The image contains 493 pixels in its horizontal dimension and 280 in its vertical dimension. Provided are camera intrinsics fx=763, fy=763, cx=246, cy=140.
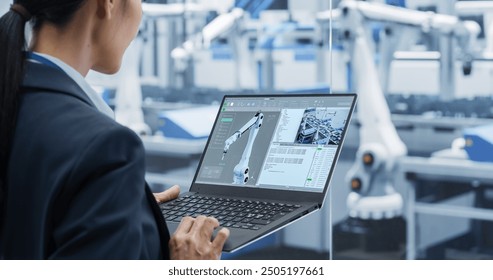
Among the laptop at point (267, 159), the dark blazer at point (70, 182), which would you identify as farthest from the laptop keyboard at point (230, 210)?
the dark blazer at point (70, 182)

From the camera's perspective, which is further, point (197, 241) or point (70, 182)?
point (197, 241)

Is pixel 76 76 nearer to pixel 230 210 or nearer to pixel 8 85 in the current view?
pixel 8 85

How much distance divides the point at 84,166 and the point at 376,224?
7.68 feet

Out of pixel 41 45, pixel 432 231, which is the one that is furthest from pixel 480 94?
pixel 41 45

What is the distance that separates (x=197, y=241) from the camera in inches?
42.6

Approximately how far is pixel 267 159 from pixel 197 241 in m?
0.34

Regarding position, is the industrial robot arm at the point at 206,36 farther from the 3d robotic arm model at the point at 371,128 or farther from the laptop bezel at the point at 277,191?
the laptop bezel at the point at 277,191

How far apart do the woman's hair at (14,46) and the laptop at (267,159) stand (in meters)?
0.34

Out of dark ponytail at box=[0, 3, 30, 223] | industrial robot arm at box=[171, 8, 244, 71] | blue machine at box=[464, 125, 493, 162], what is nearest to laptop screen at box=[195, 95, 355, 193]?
dark ponytail at box=[0, 3, 30, 223]

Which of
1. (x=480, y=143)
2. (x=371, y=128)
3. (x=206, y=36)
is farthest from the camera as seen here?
(x=206, y=36)

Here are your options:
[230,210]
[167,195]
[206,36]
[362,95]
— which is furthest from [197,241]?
[206,36]

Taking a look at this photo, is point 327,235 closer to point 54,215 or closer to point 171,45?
point 171,45

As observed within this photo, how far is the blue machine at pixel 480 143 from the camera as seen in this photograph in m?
2.81

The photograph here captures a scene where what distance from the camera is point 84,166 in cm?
89
